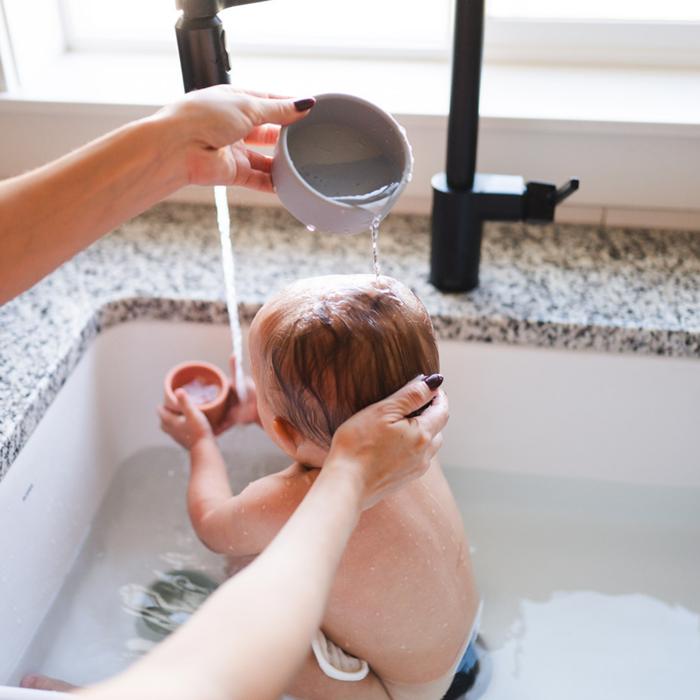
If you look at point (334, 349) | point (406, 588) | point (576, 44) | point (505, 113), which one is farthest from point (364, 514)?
point (576, 44)

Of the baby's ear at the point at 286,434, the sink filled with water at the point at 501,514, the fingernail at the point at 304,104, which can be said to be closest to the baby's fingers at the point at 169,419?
the sink filled with water at the point at 501,514

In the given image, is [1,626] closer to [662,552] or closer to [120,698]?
[120,698]

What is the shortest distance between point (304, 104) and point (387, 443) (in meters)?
0.34

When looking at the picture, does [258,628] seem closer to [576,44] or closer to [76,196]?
[76,196]

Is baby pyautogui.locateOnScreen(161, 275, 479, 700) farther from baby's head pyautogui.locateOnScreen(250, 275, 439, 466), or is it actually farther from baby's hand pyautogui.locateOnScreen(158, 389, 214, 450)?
baby's hand pyautogui.locateOnScreen(158, 389, 214, 450)

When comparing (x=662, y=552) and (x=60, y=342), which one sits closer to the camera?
(x=60, y=342)

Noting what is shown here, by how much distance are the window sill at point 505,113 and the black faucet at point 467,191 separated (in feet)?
0.51

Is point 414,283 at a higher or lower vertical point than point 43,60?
lower

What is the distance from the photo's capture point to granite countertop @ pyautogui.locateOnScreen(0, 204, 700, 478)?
122 cm

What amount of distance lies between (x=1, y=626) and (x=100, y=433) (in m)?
0.35

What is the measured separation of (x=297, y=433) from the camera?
99 centimetres

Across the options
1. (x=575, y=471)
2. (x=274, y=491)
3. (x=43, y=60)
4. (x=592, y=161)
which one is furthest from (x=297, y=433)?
(x=43, y=60)

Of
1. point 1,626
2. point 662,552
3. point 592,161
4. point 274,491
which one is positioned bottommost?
point 662,552

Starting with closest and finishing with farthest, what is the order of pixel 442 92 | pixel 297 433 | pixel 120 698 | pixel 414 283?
pixel 120 698
pixel 297 433
pixel 414 283
pixel 442 92
